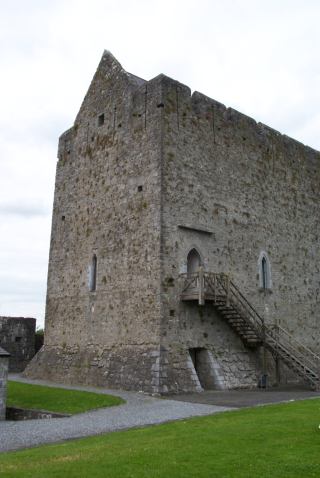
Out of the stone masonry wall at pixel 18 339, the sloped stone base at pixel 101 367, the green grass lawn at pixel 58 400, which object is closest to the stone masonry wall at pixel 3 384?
the green grass lawn at pixel 58 400

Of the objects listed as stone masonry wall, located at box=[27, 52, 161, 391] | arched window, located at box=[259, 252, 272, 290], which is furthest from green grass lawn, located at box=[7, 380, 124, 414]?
arched window, located at box=[259, 252, 272, 290]

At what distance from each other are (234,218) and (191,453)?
15.5 metres

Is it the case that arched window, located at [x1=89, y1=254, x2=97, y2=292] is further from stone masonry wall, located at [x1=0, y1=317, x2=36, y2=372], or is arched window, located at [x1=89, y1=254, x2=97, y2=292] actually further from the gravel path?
stone masonry wall, located at [x1=0, y1=317, x2=36, y2=372]

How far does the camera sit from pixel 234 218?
22656 millimetres

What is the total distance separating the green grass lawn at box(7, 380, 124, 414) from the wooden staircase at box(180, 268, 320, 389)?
4919mm

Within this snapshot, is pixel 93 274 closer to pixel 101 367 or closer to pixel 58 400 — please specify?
pixel 101 367

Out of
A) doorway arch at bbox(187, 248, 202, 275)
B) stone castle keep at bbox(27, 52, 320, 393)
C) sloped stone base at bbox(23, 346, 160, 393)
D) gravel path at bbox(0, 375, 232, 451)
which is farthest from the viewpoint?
doorway arch at bbox(187, 248, 202, 275)

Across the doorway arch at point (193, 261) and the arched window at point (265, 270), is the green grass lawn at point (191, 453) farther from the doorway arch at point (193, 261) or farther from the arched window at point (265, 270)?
the arched window at point (265, 270)

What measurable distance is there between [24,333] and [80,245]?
9.20 meters

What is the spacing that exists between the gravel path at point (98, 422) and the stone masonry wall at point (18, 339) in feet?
52.5

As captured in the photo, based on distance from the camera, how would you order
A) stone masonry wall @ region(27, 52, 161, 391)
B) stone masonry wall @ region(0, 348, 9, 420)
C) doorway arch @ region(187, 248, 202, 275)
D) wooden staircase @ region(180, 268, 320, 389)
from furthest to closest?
doorway arch @ region(187, 248, 202, 275) < stone masonry wall @ region(27, 52, 161, 391) < wooden staircase @ region(180, 268, 320, 389) < stone masonry wall @ region(0, 348, 9, 420)

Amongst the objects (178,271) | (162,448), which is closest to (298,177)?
(178,271)

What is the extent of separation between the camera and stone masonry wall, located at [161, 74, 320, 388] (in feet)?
64.5

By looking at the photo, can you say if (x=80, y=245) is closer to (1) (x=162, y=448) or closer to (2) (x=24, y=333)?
(2) (x=24, y=333)
